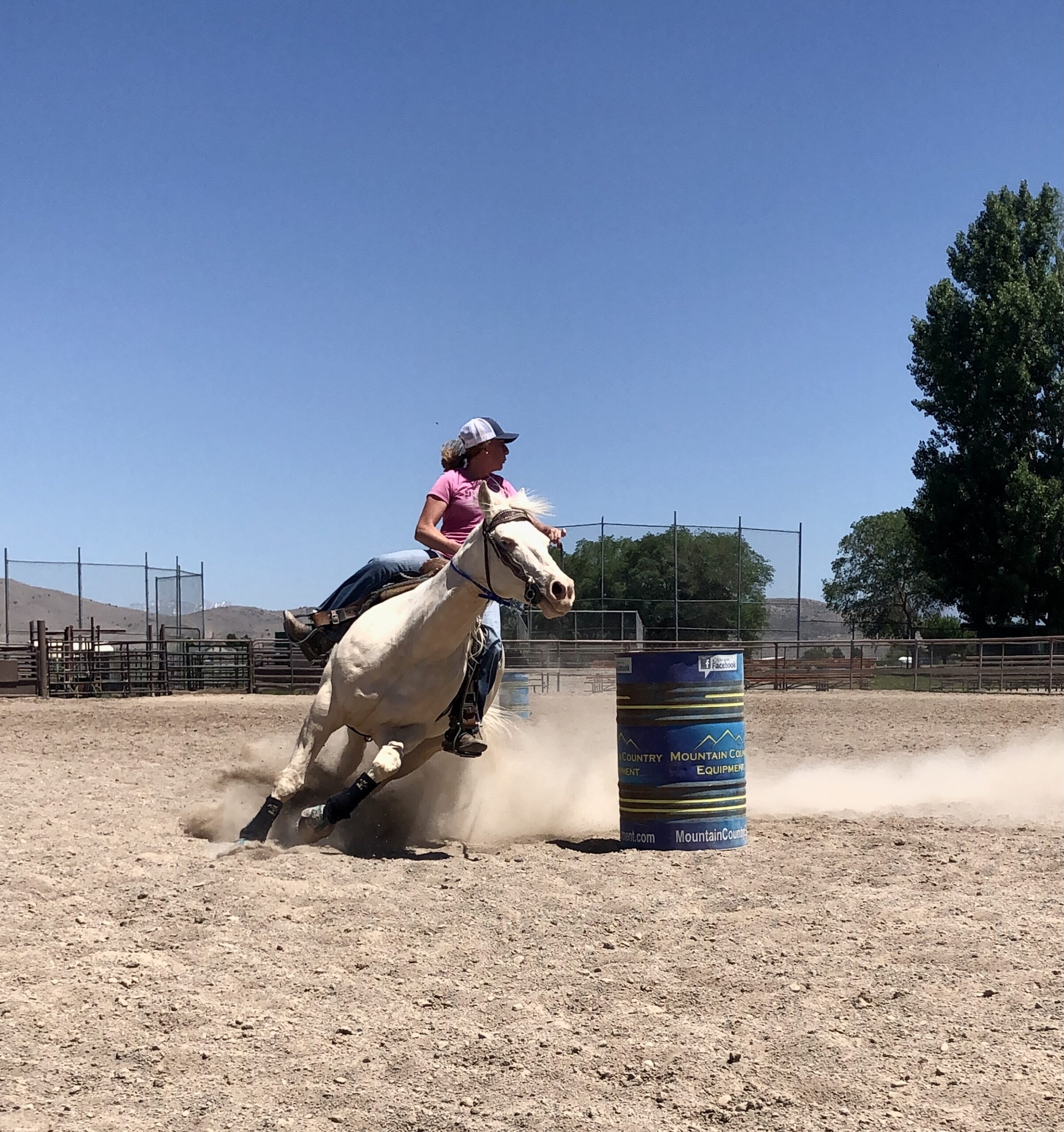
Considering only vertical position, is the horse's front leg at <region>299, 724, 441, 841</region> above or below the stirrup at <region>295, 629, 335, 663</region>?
below

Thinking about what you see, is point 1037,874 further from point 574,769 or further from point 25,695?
point 25,695

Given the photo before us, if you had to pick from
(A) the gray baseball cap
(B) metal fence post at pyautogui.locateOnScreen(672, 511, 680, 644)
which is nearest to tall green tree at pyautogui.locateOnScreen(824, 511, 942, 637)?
(B) metal fence post at pyautogui.locateOnScreen(672, 511, 680, 644)

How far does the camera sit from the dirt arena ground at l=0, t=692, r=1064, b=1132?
9.20 ft

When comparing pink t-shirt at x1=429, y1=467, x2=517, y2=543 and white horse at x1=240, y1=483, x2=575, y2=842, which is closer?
white horse at x1=240, y1=483, x2=575, y2=842

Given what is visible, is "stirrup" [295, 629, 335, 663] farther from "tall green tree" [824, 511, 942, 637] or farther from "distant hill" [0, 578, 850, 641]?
"tall green tree" [824, 511, 942, 637]

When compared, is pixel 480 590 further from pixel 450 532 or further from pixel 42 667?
pixel 42 667

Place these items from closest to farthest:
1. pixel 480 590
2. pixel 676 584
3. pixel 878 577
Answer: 1. pixel 480 590
2. pixel 676 584
3. pixel 878 577

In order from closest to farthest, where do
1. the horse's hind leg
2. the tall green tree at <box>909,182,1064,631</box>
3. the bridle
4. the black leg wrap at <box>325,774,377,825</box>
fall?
the bridle < the black leg wrap at <box>325,774,377,825</box> < the horse's hind leg < the tall green tree at <box>909,182,1064,631</box>

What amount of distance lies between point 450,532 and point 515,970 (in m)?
3.20

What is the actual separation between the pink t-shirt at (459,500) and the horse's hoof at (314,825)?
1.64 meters

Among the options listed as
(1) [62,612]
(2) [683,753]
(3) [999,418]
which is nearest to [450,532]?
(2) [683,753]

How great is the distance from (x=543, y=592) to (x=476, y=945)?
1.57 m

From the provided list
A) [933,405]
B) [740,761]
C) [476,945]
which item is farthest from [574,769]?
[933,405]

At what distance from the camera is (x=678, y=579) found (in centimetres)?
2984
